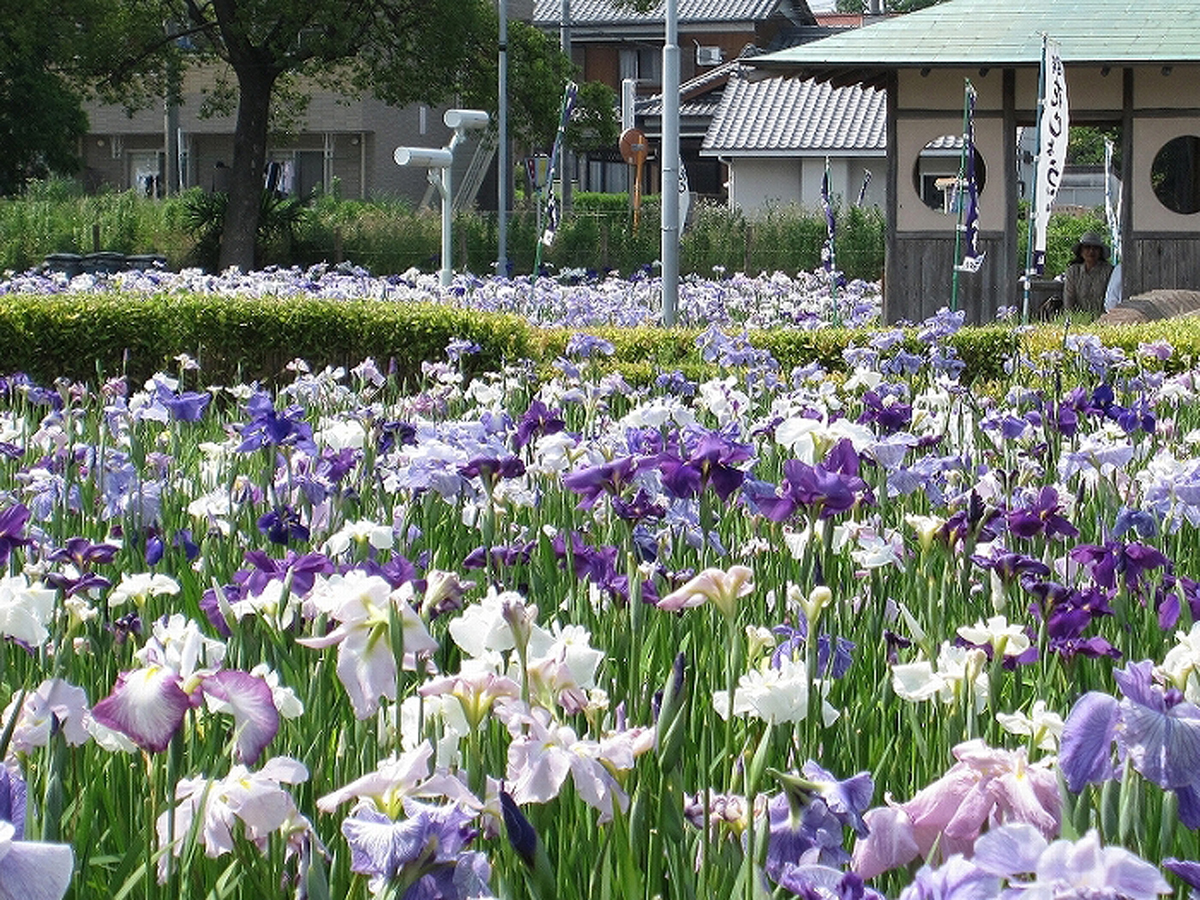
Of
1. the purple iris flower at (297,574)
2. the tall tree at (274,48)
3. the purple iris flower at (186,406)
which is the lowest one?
the purple iris flower at (297,574)

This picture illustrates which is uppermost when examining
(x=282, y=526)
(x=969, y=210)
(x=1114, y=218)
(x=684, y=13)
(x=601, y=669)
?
(x=684, y=13)

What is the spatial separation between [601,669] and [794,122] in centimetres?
3751

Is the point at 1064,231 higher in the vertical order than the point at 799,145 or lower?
lower

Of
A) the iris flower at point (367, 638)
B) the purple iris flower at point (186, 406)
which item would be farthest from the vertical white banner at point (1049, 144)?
the iris flower at point (367, 638)

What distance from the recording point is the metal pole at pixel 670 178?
12969mm

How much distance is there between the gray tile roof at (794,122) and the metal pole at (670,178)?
24.0 meters

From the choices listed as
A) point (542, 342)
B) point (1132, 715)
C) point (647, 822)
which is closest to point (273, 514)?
point (647, 822)

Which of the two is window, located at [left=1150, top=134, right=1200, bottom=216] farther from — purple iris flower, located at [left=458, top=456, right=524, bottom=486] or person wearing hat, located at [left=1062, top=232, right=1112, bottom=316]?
purple iris flower, located at [left=458, top=456, right=524, bottom=486]

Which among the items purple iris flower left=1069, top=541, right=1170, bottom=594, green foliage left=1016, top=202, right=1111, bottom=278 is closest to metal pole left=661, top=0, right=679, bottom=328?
purple iris flower left=1069, top=541, right=1170, bottom=594

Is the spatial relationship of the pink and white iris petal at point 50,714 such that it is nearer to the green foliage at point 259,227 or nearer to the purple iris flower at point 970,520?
the purple iris flower at point 970,520

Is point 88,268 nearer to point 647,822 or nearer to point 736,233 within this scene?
point 736,233

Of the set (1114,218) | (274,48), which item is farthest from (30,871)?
(274,48)

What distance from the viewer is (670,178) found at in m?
13.2

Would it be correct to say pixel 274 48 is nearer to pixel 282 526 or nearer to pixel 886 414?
pixel 886 414
